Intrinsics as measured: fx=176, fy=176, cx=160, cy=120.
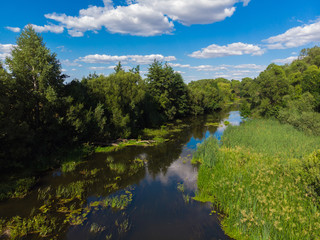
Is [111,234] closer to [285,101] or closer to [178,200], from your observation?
[178,200]

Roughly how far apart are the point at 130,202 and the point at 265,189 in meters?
10.2

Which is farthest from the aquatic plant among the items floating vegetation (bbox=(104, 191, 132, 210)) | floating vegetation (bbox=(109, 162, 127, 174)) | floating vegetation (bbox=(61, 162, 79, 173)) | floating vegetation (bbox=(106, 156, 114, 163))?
floating vegetation (bbox=(61, 162, 79, 173))

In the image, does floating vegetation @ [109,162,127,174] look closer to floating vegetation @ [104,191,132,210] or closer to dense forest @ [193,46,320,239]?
floating vegetation @ [104,191,132,210]

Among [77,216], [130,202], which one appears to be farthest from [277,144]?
[77,216]

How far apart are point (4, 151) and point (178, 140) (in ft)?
80.8

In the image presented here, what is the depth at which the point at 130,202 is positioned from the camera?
13992mm

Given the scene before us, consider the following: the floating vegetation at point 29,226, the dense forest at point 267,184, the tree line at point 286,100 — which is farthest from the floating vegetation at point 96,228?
the tree line at point 286,100

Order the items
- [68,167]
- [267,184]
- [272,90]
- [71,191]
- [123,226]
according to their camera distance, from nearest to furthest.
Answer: [123,226] < [267,184] < [71,191] < [68,167] < [272,90]

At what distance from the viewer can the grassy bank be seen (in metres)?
9.51

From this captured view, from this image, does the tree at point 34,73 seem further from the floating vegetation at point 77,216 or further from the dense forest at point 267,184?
the dense forest at point 267,184

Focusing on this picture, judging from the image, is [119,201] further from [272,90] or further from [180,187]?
[272,90]

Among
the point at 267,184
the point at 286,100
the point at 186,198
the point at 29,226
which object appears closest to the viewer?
the point at 29,226

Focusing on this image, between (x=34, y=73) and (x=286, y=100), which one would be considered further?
(x=286, y=100)

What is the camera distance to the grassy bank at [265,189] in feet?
31.2
